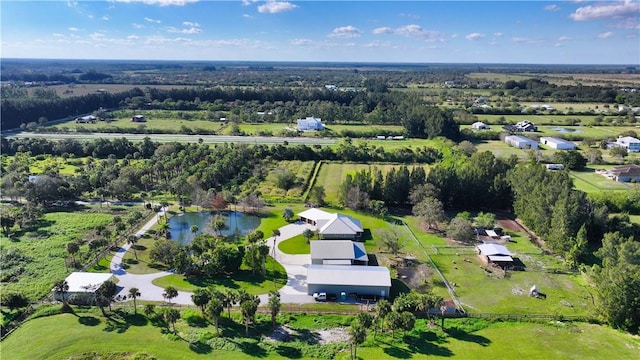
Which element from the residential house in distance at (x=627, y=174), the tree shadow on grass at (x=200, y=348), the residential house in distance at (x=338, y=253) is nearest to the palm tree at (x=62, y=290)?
the tree shadow on grass at (x=200, y=348)

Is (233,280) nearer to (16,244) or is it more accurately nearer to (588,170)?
(16,244)

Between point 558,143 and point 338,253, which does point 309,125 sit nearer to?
point 558,143

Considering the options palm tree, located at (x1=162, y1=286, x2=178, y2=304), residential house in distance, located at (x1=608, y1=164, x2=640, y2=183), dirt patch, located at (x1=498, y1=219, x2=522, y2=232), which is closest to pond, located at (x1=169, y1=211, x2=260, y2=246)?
palm tree, located at (x1=162, y1=286, x2=178, y2=304)

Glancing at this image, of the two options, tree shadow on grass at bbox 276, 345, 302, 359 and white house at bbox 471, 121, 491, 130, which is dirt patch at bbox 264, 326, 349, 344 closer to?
tree shadow on grass at bbox 276, 345, 302, 359

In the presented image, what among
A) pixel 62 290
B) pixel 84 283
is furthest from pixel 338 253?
pixel 62 290

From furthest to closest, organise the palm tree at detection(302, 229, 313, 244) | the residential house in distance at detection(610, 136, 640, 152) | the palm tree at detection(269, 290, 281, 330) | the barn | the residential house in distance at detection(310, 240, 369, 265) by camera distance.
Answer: the residential house in distance at detection(610, 136, 640, 152) < the palm tree at detection(302, 229, 313, 244) < the residential house in distance at detection(310, 240, 369, 265) < the barn < the palm tree at detection(269, 290, 281, 330)

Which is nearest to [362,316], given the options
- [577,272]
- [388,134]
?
[577,272]
